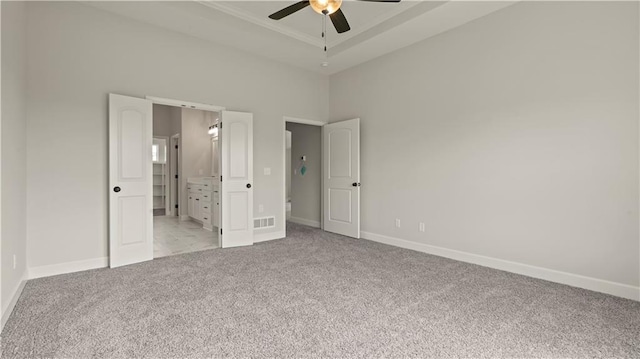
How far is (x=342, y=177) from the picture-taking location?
532cm

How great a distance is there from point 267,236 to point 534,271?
3668mm

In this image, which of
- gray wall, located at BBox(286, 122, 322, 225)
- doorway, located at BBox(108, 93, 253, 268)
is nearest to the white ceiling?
doorway, located at BBox(108, 93, 253, 268)

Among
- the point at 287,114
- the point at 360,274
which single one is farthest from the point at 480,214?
the point at 287,114

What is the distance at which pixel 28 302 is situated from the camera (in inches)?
97.7

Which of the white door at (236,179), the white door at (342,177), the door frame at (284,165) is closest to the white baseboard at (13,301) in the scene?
the white door at (236,179)

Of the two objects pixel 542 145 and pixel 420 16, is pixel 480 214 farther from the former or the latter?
pixel 420 16

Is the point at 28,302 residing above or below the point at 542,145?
below

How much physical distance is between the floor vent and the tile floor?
2.23ft

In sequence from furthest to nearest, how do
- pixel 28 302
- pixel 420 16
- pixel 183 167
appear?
1. pixel 183 167
2. pixel 420 16
3. pixel 28 302

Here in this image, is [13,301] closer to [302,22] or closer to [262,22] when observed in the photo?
[262,22]

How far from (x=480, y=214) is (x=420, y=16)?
100 inches

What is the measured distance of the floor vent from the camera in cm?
484

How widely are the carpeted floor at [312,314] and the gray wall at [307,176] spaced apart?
2.83 m

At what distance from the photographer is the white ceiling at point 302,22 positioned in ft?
11.4
